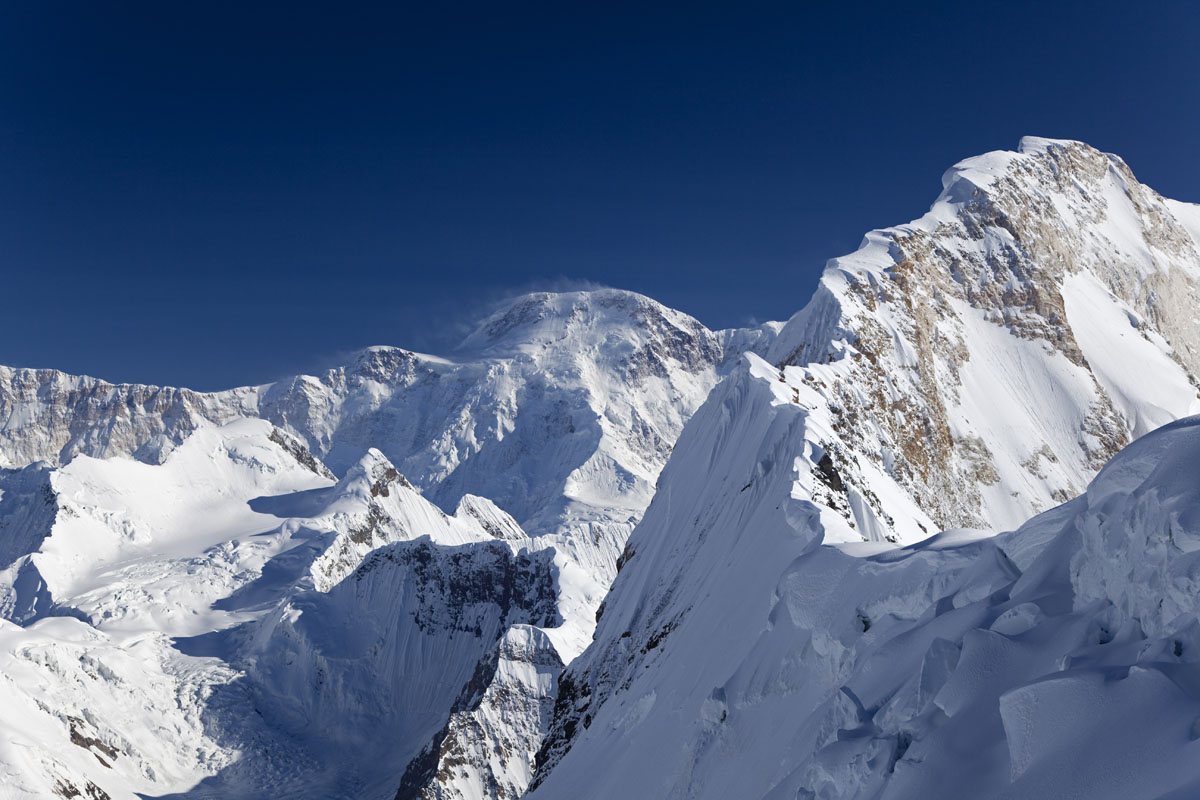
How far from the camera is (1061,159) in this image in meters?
128

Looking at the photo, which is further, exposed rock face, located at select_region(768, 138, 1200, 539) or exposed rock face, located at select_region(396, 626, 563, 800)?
exposed rock face, located at select_region(396, 626, 563, 800)

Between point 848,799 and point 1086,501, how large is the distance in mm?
6171

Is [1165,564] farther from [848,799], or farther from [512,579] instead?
[512,579]

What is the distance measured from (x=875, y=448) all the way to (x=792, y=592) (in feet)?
136

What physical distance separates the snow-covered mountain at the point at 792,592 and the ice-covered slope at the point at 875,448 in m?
0.22

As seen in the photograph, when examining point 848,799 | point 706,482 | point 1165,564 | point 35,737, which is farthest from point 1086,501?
point 35,737

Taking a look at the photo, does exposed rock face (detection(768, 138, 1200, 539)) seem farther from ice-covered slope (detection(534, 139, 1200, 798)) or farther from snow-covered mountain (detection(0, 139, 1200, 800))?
snow-covered mountain (detection(0, 139, 1200, 800))

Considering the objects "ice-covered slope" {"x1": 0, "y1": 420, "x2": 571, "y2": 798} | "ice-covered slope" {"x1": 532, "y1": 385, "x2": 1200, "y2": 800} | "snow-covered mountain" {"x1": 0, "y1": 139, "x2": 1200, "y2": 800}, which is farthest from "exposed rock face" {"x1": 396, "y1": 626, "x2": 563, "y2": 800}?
"ice-covered slope" {"x1": 532, "y1": 385, "x2": 1200, "y2": 800}

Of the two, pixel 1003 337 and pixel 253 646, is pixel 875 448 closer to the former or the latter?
pixel 1003 337

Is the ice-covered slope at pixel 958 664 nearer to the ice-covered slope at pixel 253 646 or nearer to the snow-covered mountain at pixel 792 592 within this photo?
the snow-covered mountain at pixel 792 592

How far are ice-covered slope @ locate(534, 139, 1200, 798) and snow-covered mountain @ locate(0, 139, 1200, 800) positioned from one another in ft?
0.71

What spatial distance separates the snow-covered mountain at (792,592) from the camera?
43.8ft

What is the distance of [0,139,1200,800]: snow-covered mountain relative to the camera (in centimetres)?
1334

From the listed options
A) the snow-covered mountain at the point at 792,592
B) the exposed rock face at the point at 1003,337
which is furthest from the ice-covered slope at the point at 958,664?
the exposed rock face at the point at 1003,337
